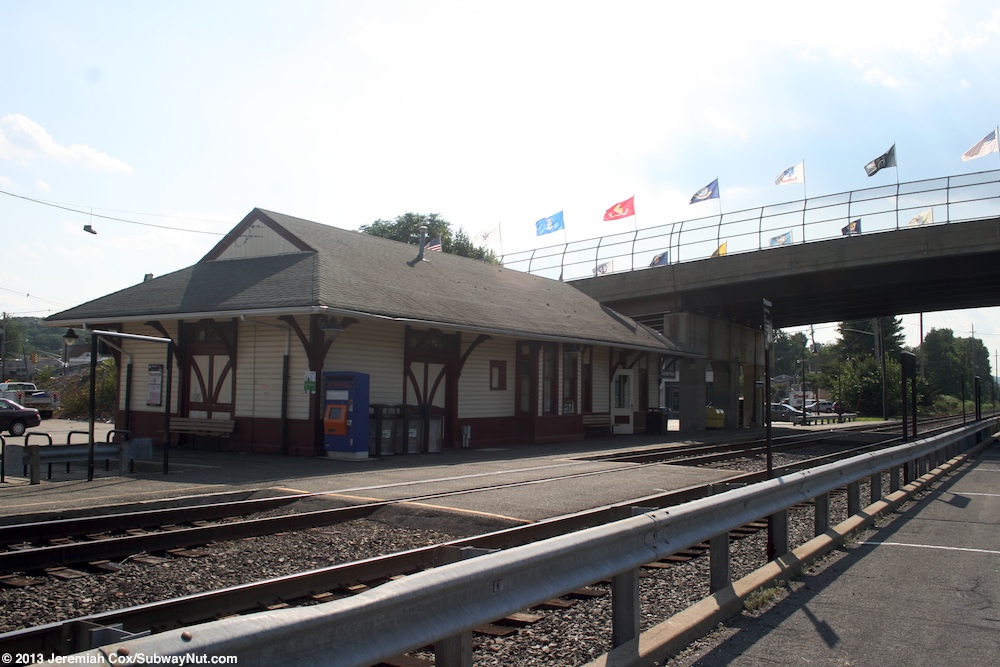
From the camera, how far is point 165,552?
789 cm

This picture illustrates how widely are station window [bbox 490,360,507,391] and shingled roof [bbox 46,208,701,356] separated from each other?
1.50 m

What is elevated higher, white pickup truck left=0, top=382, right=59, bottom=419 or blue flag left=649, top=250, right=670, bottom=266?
blue flag left=649, top=250, right=670, bottom=266

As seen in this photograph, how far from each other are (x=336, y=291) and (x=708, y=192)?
26134 millimetres

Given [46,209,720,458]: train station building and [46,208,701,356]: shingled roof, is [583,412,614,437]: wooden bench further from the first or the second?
[46,208,701,356]: shingled roof

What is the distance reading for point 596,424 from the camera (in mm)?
28719

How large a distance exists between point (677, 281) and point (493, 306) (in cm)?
1338

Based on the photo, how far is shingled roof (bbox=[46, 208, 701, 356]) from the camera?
1838cm

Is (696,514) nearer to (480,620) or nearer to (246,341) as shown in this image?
(480,620)

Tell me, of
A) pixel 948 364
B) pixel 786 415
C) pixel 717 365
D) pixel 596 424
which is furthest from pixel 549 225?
pixel 948 364

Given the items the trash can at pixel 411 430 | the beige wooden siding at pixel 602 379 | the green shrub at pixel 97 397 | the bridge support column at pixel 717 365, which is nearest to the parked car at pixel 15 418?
the green shrub at pixel 97 397

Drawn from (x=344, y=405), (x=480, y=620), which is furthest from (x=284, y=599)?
(x=344, y=405)

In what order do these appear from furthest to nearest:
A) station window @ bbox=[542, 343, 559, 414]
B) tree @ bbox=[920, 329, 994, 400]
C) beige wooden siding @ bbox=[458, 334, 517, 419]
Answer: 1. tree @ bbox=[920, 329, 994, 400]
2. station window @ bbox=[542, 343, 559, 414]
3. beige wooden siding @ bbox=[458, 334, 517, 419]

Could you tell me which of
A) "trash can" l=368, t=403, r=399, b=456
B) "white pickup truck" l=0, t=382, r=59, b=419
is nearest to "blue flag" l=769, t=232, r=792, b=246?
"trash can" l=368, t=403, r=399, b=456

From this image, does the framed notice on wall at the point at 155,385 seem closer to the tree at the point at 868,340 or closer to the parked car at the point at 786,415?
the parked car at the point at 786,415
